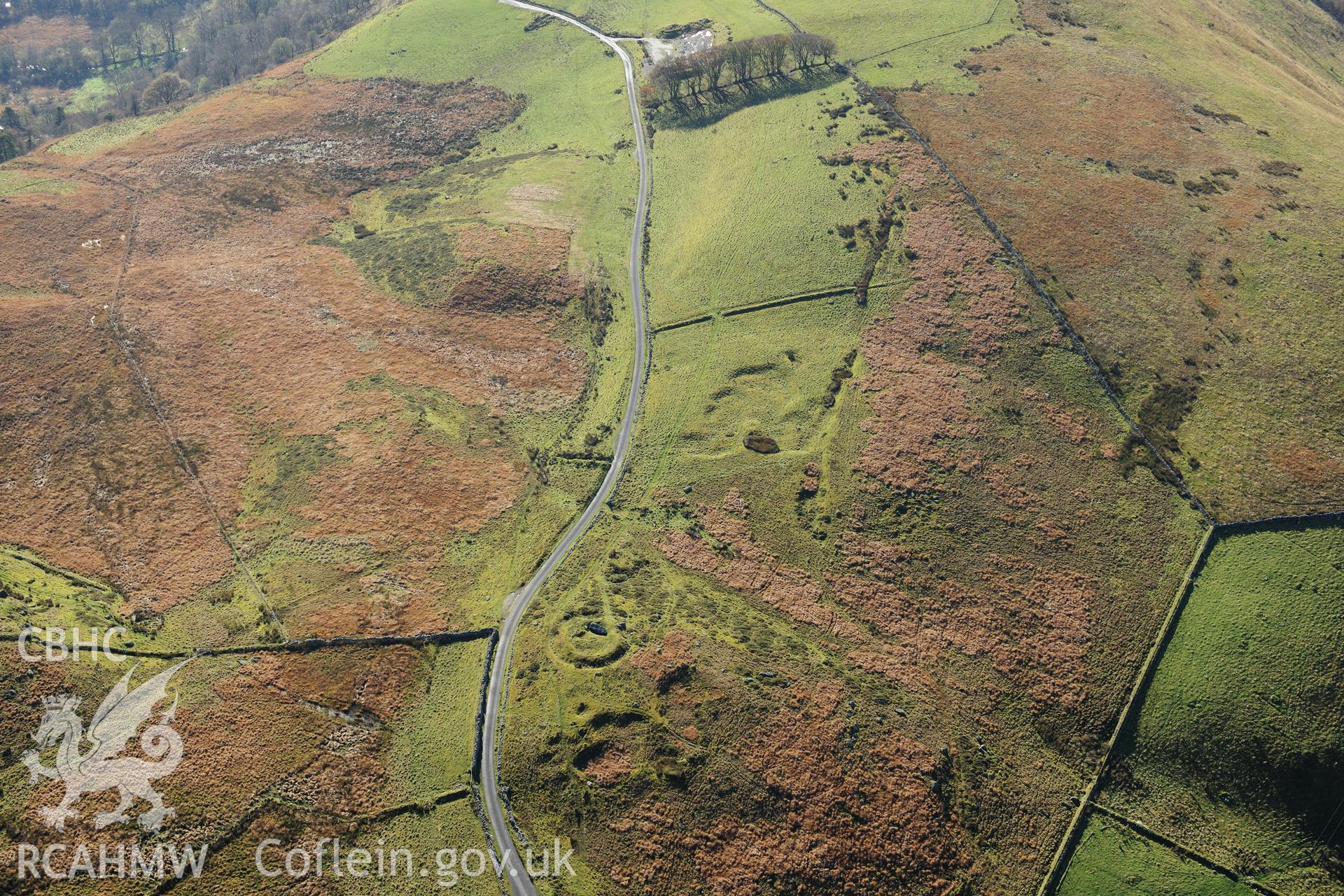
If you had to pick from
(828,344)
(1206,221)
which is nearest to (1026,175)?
(1206,221)

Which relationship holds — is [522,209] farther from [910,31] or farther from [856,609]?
[856,609]

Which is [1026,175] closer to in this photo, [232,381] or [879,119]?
[879,119]

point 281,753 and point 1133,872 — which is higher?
point 1133,872

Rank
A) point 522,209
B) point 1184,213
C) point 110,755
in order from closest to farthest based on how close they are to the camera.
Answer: point 110,755
point 1184,213
point 522,209

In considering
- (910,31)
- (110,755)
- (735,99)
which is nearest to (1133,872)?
(110,755)

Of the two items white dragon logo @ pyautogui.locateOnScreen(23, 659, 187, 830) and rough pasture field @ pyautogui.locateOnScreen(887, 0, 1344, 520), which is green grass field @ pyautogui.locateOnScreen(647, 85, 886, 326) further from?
white dragon logo @ pyautogui.locateOnScreen(23, 659, 187, 830)

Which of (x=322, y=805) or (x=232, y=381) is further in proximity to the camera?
(x=232, y=381)

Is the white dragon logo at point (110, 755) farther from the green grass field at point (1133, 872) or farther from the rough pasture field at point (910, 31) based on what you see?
the rough pasture field at point (910, 31)

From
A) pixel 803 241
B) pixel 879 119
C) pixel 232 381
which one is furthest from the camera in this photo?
pixel 879 119
